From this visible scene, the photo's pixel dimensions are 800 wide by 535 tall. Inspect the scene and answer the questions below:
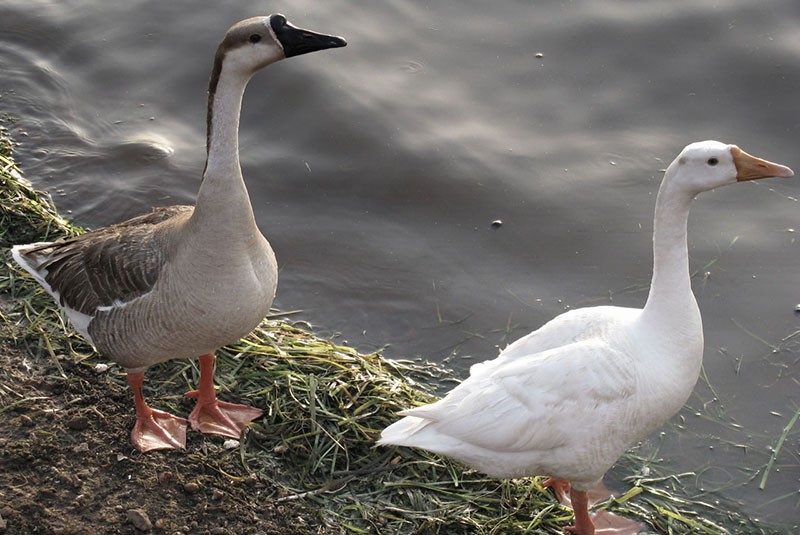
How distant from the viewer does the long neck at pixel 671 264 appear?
4629mm

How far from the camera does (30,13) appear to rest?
380 inches

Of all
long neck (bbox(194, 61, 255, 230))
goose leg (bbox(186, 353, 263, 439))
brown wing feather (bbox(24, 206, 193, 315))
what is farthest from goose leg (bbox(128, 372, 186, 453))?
long neck (bbox(194, 61, 255, 230))

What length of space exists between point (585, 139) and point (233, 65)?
4.21 meters

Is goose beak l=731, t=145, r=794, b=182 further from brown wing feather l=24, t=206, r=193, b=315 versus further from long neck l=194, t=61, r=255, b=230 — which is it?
brown wing feather l=24, t=206, r=193, b=315

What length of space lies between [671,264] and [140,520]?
294 cm

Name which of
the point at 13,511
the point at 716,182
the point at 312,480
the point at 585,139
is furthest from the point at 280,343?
the point at 585,139

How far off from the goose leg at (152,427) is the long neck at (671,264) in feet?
8.76

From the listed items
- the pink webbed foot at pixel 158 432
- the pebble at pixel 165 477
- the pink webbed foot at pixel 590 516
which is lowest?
the pink webbed foot at pixel 590 516

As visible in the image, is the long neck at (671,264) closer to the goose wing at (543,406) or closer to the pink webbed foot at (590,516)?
the goose wing at (543,406)

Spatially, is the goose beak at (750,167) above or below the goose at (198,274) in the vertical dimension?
above

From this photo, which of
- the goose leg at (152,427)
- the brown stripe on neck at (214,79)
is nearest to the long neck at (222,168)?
the brown stripe on neck at (214,79)

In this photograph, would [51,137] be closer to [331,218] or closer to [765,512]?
[331,218]

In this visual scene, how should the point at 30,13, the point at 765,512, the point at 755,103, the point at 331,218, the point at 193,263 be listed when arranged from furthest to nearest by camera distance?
the point at 30,13 < the point at 755,103 < the point at 331,218 < the point at 765,512 < the point at 193,263

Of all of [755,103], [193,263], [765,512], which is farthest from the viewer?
[755,103]
